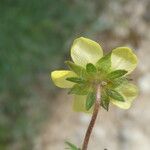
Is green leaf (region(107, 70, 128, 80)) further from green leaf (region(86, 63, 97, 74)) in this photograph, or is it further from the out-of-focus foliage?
the out-of-focus foliage

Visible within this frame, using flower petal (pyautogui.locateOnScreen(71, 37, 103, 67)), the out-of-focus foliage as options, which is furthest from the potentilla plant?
the out-of-focus foliage

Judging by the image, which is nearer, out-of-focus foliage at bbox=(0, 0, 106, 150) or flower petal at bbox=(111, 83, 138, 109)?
flower petal at bbox=(111, 83, 138, 109)

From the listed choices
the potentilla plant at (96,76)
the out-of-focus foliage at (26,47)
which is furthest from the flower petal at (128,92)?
the out-of-focus foliage at (26,47)

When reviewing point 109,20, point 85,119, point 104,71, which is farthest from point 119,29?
point 104,71

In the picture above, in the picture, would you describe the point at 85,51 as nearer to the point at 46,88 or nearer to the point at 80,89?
the point at 80,89

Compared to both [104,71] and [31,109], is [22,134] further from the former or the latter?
[104,71]

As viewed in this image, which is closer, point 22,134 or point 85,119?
point 22,134

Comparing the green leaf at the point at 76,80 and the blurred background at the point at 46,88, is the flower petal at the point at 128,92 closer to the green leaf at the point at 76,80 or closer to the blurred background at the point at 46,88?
the green leaf at the point at 76,80
